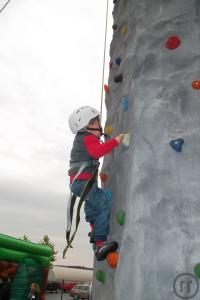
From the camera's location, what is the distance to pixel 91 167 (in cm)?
258

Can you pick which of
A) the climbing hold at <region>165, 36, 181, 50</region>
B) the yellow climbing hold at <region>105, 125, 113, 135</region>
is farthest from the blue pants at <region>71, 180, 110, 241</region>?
the climbing hold at <region>165, 36, 181, 50</region>

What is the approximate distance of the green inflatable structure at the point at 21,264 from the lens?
7.15 metres

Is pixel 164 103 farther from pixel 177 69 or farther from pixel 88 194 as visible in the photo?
pixel 88 194

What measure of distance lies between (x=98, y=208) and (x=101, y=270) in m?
0.43

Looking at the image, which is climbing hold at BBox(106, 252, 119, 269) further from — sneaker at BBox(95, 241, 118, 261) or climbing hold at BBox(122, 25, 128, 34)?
climbing hold at BBox(122, 25, 128, 34)

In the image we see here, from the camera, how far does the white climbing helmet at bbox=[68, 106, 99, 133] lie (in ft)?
8.62

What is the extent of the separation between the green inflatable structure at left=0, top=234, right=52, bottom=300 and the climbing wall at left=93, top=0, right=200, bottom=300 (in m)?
5.05

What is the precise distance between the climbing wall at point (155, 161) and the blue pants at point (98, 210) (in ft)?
0.16

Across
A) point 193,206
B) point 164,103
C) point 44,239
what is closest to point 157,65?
point 164,103

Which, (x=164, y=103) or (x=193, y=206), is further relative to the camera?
(x=164, y=103)

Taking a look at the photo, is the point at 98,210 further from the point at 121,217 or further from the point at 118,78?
the point at 118,78

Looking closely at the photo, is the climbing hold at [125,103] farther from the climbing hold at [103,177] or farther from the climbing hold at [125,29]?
the climbing hold at [125,29]

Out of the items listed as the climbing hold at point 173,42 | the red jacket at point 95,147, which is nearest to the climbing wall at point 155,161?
the climbing hold at point 173,42

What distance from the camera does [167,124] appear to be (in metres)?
2.26
